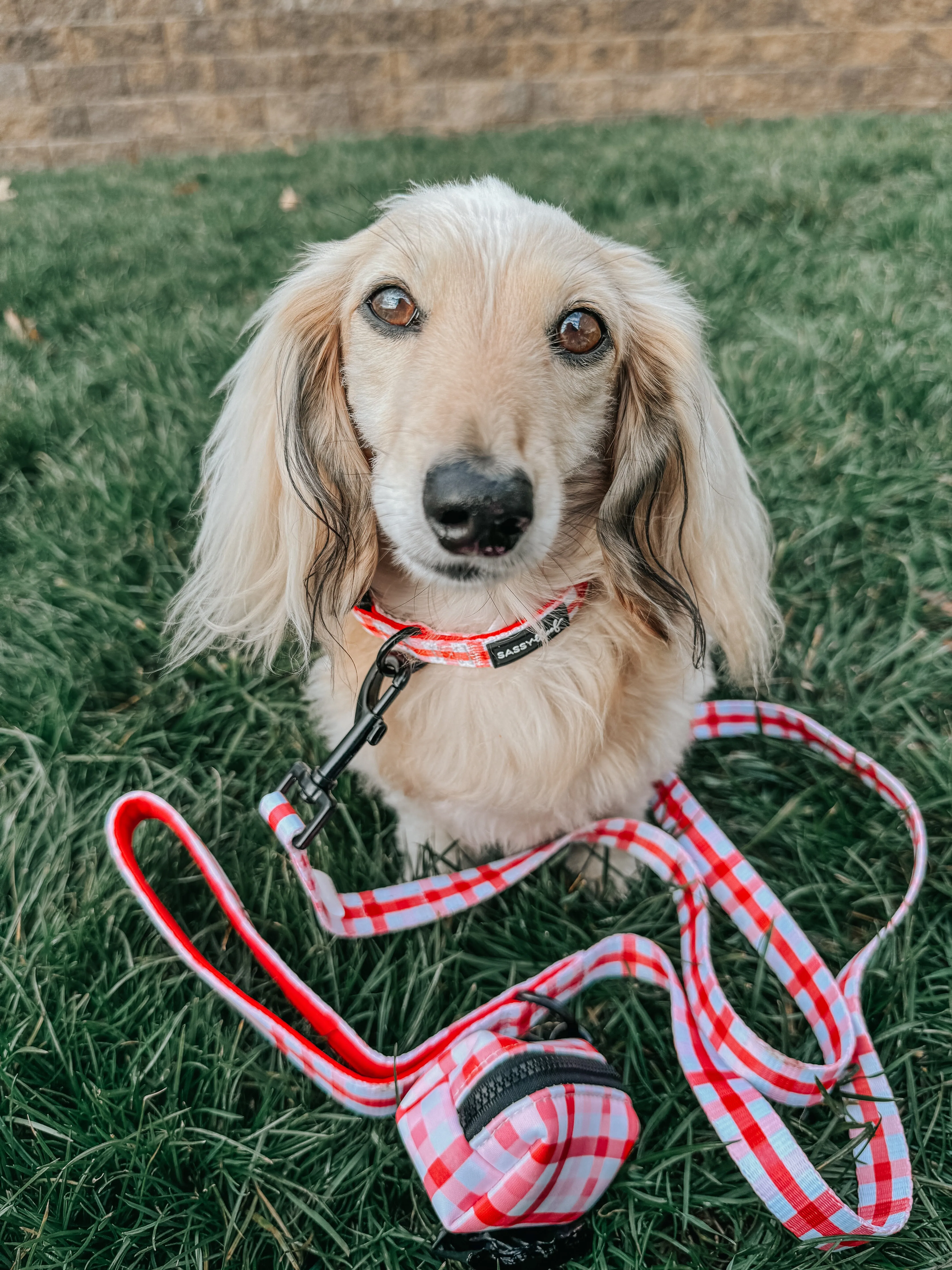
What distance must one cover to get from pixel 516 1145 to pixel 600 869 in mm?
873

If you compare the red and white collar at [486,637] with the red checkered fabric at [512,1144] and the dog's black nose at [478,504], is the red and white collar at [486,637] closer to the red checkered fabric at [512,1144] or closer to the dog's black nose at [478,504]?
the dog's black nose at [478,504]

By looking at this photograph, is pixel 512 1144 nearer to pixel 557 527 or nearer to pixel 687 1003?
pixel 687 1003

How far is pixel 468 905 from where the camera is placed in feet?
6.28

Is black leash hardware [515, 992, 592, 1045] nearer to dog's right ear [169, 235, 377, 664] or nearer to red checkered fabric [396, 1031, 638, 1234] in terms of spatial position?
red checkered fabric [396, 1031, 638, 1234]

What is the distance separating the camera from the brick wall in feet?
26.0

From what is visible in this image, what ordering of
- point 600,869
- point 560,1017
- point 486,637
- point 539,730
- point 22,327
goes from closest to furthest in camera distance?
point 560,1017 < point 486,637 < point 539,730 < point 600,869 < point 22,327

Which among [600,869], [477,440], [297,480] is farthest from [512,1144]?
[297,480]

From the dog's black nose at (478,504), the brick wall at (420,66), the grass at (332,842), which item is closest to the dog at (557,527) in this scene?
the dog's black nose at (478,504)

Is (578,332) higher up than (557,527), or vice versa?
(578,332)

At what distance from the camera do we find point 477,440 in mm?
1355

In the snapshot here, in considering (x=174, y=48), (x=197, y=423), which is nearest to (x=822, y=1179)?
(x=197, y=423)

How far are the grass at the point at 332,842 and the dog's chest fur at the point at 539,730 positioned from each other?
0.26 metres

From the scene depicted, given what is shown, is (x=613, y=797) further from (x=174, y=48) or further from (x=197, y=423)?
(x=174, y=48)

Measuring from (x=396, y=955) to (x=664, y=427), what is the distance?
1.36 meters
